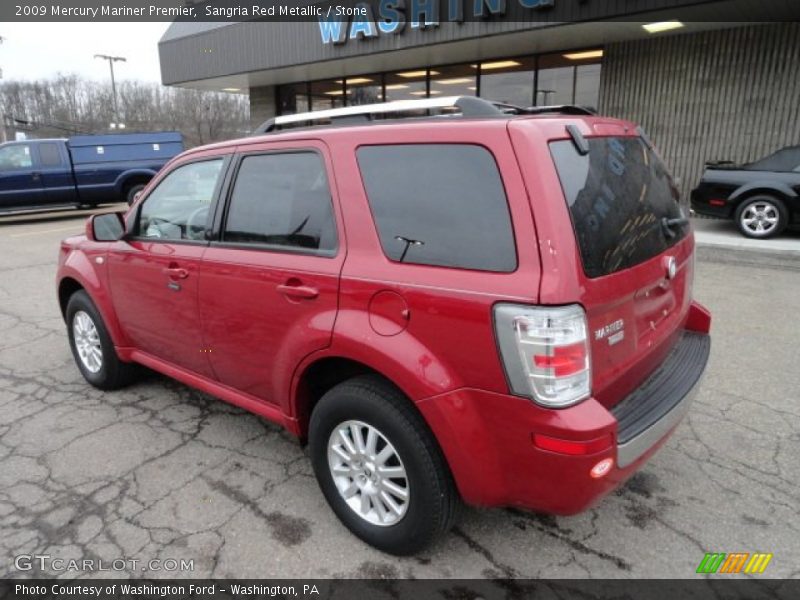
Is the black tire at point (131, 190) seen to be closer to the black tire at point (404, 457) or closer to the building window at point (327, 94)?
the building window at point (327, 94)

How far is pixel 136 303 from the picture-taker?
11.6ft

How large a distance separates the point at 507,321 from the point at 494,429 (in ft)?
1.34

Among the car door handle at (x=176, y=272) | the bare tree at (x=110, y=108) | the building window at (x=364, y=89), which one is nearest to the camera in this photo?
the car door handle at (x=176, y=272)

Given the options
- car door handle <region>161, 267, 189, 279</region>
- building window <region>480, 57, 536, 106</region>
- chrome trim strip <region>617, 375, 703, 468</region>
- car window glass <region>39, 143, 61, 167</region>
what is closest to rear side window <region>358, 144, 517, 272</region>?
chrome trim strip <region>617, 375, 703, 468</region>

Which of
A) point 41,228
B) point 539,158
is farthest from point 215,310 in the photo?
point 41,228

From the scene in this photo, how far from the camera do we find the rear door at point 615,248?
191 cm

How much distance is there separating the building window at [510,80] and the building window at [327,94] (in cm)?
472

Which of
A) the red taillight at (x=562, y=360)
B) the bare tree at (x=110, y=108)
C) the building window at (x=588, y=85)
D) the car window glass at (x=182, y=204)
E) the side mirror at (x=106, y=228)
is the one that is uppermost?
the bare tree at (x=110, y=108)

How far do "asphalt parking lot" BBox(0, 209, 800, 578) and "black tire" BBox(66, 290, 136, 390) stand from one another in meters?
0.10

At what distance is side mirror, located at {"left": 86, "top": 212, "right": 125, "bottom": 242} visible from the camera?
364cm

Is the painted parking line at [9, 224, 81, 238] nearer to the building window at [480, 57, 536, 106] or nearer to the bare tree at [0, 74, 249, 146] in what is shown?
the building window at [480, 57, 536, 106]

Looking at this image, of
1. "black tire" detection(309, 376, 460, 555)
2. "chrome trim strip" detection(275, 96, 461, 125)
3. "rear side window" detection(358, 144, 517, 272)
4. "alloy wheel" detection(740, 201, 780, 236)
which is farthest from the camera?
"alloy wheel" detection(740, 201, 780, 236)

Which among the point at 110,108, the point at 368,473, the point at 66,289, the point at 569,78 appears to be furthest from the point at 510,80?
the point at 110,108

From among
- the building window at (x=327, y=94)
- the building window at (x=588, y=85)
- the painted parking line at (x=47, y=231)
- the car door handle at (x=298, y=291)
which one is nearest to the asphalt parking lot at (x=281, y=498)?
the car door handle at (x=298, y=291)
